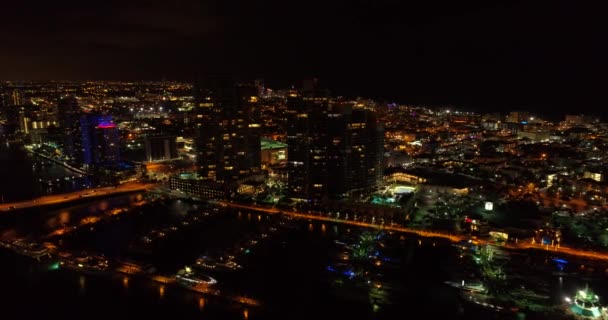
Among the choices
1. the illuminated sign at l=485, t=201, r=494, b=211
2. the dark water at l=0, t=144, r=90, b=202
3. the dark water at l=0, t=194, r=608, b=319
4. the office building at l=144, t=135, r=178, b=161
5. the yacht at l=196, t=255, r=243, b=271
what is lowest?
the dark water at l=0, t=194, r=608, b=319

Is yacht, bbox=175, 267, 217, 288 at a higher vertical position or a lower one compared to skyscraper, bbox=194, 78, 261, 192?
lower

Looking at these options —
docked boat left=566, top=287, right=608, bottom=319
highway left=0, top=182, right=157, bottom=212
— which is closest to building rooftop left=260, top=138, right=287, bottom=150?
highway left=0, top=182, right=157, bottom=212

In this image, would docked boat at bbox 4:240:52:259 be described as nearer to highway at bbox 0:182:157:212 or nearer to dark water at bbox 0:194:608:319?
dark water at bbox 0:194:608:319

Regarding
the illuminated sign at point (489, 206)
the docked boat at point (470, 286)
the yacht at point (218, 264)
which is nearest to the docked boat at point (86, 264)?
→ the yacht at point (218, 264)

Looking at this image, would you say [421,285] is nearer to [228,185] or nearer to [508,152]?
[228,185]

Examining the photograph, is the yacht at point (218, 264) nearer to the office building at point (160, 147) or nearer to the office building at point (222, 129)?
the office building at point (222, 129)

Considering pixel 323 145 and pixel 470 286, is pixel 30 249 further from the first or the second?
pixel 470 286

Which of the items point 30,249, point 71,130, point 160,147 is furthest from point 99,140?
point 30,249
